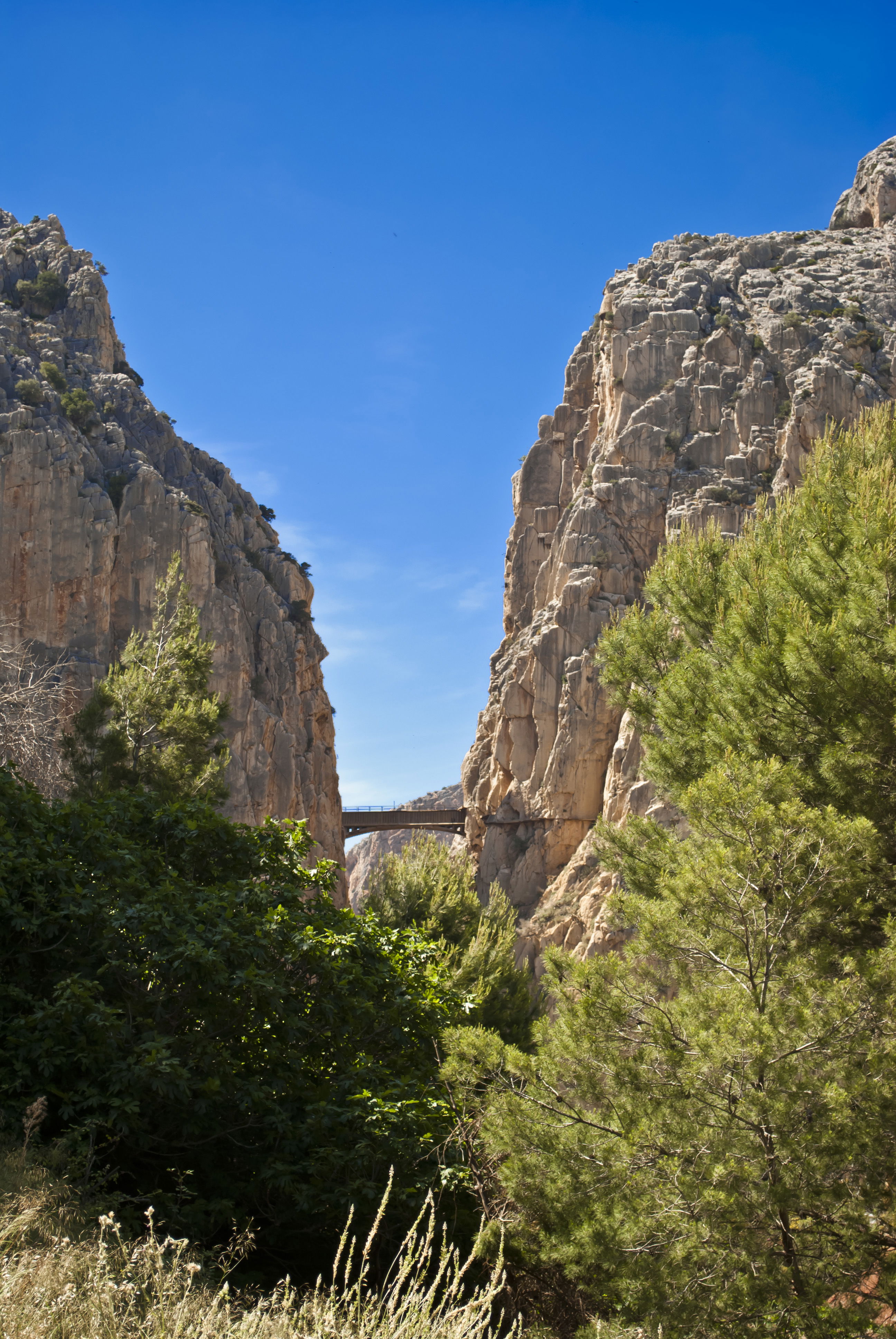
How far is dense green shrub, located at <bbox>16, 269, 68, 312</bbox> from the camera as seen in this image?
161ft

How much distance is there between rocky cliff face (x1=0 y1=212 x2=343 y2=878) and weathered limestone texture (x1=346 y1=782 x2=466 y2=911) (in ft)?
60.2

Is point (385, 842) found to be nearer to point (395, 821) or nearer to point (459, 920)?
point (395, 821)

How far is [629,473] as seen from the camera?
172ft

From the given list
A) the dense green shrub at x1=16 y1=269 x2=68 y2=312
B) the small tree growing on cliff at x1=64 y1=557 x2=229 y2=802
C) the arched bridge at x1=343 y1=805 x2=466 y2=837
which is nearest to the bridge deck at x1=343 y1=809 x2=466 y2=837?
the arched bridge at x1=343 y1=805 x2=466 y2=837

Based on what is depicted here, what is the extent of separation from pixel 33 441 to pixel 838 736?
38.0m

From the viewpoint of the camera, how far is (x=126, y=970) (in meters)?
7.32

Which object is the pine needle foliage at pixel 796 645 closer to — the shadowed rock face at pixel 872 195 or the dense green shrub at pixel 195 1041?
the dense green shrub at pixel 195 1041

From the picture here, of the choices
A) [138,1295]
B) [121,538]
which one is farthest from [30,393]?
[138,1295]

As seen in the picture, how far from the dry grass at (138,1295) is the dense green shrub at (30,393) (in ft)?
135

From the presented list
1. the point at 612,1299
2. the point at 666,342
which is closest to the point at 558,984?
the point at 612,1299

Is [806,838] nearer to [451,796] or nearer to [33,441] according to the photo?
[33,441]

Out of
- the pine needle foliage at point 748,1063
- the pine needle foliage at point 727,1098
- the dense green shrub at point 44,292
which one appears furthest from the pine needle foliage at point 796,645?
the dense green shrub at point 44,292

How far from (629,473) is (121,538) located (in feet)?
85.0

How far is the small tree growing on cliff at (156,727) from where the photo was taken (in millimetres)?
16188
